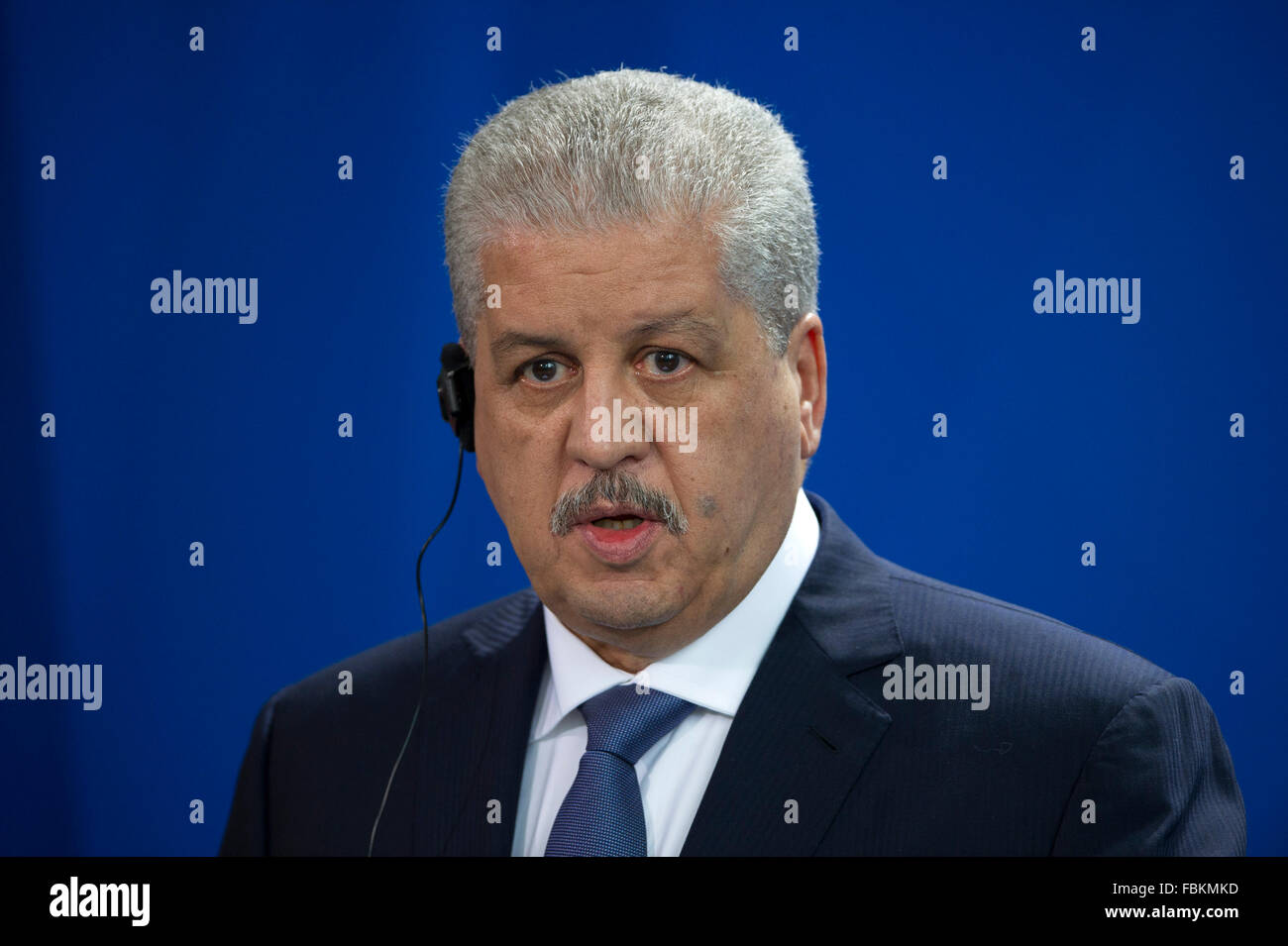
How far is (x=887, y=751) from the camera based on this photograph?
6.20 ft

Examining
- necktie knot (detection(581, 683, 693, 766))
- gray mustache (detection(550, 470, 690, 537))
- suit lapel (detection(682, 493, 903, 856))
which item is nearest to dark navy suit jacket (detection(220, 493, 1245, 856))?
suit lapel (detection(682, 493, 903, 856))

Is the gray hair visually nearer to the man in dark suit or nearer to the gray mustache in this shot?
the man in dark suit

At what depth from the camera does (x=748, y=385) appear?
1.90 metres

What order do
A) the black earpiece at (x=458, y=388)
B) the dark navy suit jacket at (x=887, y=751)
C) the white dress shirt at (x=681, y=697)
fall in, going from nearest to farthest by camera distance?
the dark navy suit jacket at (x=887, y=751), the white dress shirt at (x=681, y=697), the black earpiece at (x=458, y=388)

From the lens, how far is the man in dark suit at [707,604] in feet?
6.01

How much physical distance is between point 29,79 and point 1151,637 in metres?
2.53

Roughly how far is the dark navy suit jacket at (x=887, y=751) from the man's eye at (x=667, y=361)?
16.5 inches

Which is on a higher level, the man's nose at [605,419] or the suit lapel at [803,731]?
the man's nose at [605,419]

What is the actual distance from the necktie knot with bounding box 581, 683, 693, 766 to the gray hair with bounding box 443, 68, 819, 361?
1.75ft

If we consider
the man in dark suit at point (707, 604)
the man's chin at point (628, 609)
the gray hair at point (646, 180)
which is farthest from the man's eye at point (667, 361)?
the man's chin at point (628, 609)

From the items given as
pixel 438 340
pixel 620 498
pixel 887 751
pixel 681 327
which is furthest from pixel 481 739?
pixel 438 340

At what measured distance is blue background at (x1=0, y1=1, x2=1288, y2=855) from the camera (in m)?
2.56

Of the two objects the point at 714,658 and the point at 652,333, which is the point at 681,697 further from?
the point at 652,333

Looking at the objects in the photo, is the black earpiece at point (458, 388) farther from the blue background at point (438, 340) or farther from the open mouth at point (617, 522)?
the blue background at point (438, 340)
